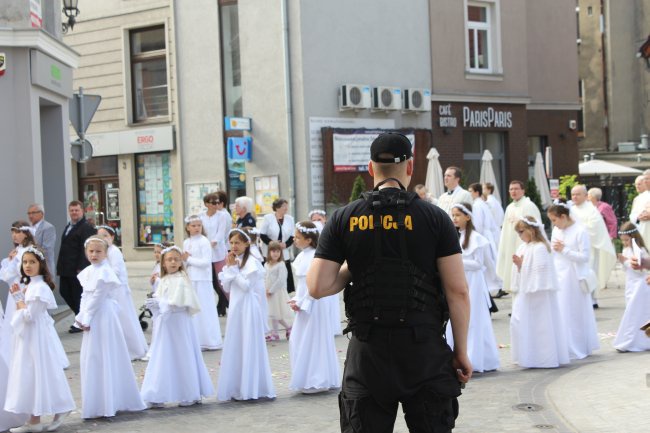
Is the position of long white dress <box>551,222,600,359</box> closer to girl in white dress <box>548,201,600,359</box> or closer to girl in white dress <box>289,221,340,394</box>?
girl in white dress <box>548,201,600,359</box>

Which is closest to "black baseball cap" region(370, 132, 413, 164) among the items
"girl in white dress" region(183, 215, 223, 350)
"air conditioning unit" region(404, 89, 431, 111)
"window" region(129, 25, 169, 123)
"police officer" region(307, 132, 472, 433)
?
"police officer" region(307, 132, 472, 433)

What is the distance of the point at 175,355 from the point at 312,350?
132cm

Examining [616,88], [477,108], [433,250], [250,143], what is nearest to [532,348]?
[433,250]

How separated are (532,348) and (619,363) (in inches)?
36.0

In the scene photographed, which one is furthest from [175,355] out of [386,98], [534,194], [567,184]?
[567,184]

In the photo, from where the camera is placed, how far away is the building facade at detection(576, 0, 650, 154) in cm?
4119

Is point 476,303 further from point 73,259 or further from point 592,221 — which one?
point 73,259

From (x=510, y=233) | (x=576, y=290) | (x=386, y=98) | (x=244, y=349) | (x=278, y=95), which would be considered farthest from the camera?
(x=386, y=98)

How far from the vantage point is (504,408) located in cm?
837

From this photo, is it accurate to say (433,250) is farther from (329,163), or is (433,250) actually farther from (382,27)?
(382,27)

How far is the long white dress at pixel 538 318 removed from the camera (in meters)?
10.5

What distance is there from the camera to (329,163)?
25297 mm

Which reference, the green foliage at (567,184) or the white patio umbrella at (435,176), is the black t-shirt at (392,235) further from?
the green foliage at (567,184)

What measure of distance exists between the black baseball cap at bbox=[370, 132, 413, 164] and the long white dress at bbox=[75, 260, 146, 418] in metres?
4.74
